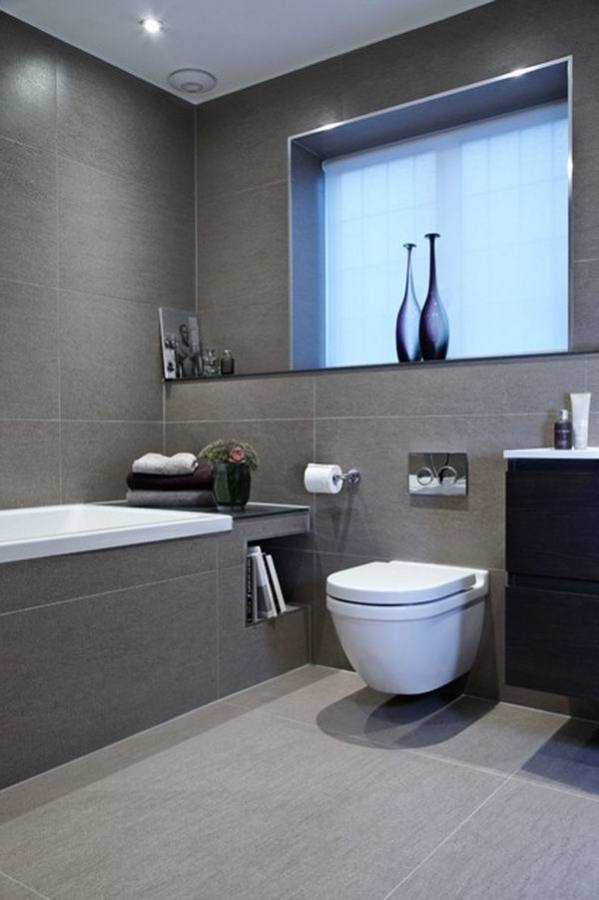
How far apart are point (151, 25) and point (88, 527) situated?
76.6 inches

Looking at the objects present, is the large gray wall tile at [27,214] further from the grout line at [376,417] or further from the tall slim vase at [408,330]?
the tall slim vase at [408,330]

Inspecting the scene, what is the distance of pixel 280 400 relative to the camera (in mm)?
3094

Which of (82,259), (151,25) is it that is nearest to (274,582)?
(82,259)

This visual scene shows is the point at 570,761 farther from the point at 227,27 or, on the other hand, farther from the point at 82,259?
the point at 227,27

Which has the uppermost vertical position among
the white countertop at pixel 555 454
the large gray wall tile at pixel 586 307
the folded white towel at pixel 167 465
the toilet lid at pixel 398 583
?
the large gray wall tile at pixel 586 307

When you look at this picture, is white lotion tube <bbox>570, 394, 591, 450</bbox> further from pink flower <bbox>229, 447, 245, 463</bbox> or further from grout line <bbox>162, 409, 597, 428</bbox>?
pink flower <bbox>229, 447, 245, 463</bbox>

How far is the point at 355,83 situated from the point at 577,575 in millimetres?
2213

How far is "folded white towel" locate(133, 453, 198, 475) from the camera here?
293 centimetres

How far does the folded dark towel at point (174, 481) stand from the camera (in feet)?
9.55

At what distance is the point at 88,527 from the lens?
9.61 ft

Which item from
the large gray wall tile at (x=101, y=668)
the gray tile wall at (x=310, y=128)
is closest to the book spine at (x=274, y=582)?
the large gray wall tile at (x=101, y=668)

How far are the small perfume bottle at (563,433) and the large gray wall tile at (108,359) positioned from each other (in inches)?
72.0

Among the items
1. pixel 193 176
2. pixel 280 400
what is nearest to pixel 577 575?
pixel 280 400

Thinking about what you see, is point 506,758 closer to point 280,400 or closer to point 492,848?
point 492,848
